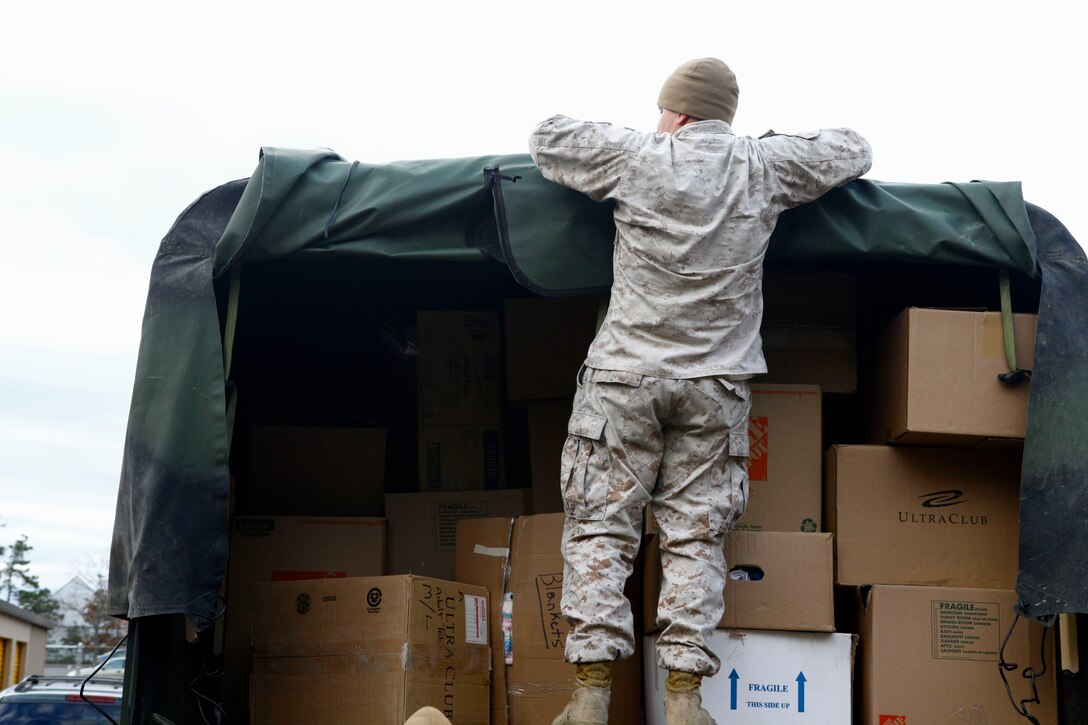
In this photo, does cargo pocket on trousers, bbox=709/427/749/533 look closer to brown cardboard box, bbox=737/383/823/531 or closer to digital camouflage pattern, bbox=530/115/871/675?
digital camouflage pattern, bbox=530/115/871/675

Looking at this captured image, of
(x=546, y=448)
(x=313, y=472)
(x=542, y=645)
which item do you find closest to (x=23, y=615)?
(x=313, y=472)

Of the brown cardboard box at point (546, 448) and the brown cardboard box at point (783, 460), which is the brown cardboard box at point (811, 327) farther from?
the brown cardboard box at point (546, 448)

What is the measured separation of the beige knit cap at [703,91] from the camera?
2900mm

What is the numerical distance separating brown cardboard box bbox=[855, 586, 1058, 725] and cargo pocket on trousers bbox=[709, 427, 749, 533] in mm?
438

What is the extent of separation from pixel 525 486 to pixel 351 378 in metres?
0.75

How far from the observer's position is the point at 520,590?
3162 millimetres

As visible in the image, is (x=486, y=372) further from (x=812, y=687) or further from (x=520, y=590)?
(x=812, y=687)

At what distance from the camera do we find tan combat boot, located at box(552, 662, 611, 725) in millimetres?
2453

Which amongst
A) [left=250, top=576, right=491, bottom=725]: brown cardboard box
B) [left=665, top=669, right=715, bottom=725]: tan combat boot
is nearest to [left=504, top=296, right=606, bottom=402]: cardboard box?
[left=250, top=576, right=491, bottom=725]: brown cardboard box

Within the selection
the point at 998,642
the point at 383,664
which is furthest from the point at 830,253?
the point at 383,664

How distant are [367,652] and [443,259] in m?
0.95

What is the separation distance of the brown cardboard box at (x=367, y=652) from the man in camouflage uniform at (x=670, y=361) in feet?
1.51

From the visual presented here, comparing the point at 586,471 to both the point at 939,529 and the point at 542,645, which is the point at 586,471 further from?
the point at 939,529

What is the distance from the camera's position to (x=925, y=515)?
301 cm
